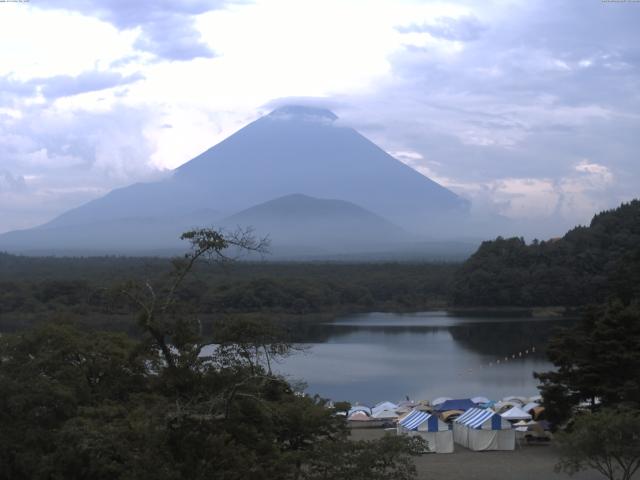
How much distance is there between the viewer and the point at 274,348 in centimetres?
678

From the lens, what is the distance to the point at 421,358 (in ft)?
90.6

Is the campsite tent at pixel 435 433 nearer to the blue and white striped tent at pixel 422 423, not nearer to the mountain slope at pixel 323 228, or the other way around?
the blue and white striped tent at pixel 422 423

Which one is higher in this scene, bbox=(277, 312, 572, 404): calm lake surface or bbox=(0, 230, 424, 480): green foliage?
bbox=(0, 230, 424, 480): green foliage

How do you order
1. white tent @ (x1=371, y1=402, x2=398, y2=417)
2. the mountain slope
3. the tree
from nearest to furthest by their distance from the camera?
the tree, white tent @ (x1=371, y1=402, x2=398, y2=417), the mountain slope

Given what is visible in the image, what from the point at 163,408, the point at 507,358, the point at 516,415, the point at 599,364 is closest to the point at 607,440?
the point at 599,364

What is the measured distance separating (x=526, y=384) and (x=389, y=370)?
4.18 metres

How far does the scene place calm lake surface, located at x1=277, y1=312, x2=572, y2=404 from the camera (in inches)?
866

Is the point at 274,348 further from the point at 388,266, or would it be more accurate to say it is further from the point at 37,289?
A: the point at 388,266

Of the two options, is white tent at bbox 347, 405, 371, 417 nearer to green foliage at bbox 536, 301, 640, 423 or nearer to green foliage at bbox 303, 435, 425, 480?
green foliage at bbox 536, 301, 640, 423

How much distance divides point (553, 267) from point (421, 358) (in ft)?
65.6

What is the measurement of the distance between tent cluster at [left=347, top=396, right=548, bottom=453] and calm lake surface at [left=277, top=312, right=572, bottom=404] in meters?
1.89

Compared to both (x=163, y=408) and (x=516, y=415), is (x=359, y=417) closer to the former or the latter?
(x=516, y=415)

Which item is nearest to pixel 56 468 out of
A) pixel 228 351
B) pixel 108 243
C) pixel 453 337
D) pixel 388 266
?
pixel 228 351

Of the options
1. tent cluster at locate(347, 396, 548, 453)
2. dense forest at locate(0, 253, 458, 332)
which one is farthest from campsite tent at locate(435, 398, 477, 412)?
dense forest at locate(0, 253, 458, 332)
